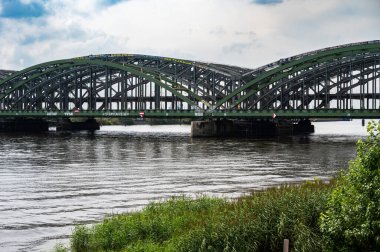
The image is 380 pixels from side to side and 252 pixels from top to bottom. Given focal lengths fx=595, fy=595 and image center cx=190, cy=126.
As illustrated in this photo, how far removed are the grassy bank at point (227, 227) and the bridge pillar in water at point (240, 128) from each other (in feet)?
365

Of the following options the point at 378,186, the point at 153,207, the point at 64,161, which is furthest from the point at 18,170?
the point at 378,186

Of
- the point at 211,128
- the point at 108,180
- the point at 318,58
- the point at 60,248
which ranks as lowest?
the point at 108,180

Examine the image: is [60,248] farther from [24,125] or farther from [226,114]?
[24,125]

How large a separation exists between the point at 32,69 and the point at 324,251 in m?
183

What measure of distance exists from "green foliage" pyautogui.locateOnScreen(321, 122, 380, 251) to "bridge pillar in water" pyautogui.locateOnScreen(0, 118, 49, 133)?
176 meters

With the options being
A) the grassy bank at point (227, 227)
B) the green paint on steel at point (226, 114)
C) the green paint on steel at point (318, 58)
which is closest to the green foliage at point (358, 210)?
the grassy bank at point (227, 227)

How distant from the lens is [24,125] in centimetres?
18738

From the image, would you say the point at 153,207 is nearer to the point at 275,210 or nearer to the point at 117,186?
the point at 275,210

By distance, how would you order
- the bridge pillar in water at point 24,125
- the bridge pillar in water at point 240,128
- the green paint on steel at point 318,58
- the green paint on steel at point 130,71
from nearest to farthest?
the green paint on steel at point 318,58 < the bridge pillar in water at point 240,128 < the green paint on steel at point 130,71 < the bridge pillar in water at point 24,125

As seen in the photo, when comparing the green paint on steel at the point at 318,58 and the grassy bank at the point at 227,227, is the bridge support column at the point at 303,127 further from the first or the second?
the grassy bank at the point at 227,227

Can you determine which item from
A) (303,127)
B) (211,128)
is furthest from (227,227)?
(303,127)

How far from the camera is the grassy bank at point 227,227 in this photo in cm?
2086

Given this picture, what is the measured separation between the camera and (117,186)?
148 feet

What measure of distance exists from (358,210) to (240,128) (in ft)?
429
